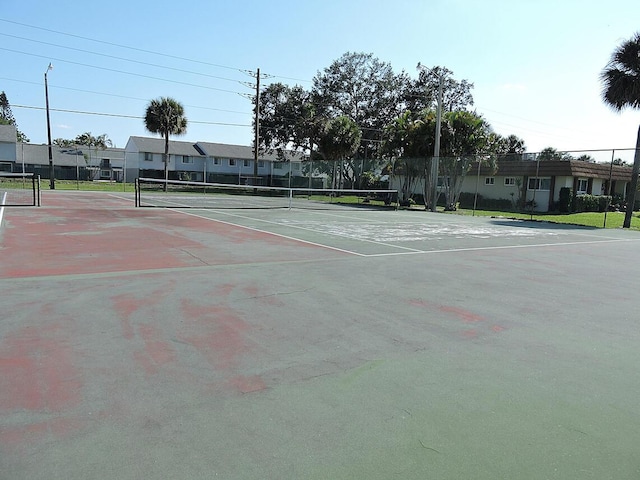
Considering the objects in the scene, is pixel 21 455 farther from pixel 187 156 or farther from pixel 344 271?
pixel 187 156

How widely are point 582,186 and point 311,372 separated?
118ft

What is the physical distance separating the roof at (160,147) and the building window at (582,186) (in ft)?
168

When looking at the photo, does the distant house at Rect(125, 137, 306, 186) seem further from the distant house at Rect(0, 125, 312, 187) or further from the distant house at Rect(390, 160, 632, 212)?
the distant house at Rect(390, 160, 632, 212)

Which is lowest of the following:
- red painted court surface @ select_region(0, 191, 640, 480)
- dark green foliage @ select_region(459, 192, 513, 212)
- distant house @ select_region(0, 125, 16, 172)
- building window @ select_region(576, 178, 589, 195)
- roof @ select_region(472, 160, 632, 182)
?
red painted court surface @ select_region(0, 191, 640, 480)

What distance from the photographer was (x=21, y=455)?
8.61ft

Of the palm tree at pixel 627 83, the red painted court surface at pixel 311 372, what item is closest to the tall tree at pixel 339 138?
the palm tree at pixel 627 83

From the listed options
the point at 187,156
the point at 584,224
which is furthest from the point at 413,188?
the point at 187,156

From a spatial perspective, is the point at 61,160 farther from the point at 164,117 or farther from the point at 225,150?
the point at 164,117

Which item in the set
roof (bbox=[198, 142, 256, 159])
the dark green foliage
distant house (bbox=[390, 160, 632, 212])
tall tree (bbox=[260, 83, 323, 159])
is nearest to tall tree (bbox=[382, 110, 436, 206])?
distant house (bbox=[390, 160, 632, 212])

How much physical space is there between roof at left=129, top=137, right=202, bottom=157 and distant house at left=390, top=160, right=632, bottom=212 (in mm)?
42518

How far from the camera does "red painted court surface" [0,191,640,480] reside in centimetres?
271

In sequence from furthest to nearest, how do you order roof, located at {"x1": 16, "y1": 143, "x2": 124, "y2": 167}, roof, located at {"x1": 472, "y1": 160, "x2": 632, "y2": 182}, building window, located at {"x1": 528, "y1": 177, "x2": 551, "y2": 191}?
roof, located at {"x1": 16, "y1": 143, "x2": 124, "y2": 167} < building window, located at {"x1": 528, "y1": 177, "x2": 551, "y2": 191} < roof, located at {"x1": 472, "y1": 160, "x2": 632, "y2": 182}

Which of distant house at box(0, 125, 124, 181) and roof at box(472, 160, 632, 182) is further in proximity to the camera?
distant house at box(0, 125, 124, 181)

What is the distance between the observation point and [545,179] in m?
33.4
